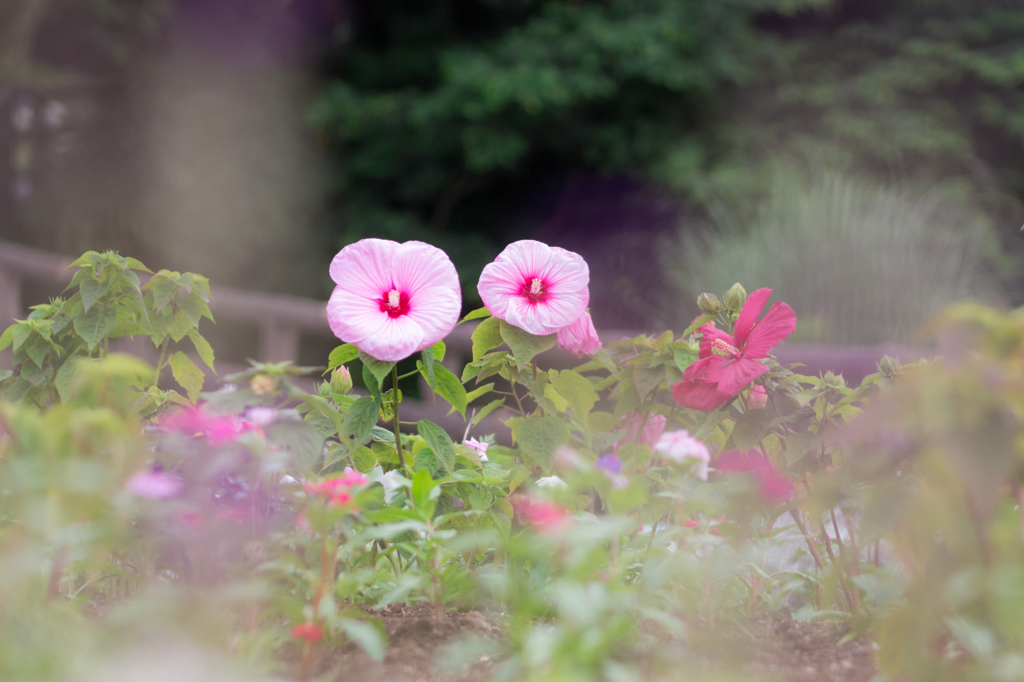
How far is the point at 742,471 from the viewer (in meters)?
0.72

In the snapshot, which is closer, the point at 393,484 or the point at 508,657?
the point at 508,657

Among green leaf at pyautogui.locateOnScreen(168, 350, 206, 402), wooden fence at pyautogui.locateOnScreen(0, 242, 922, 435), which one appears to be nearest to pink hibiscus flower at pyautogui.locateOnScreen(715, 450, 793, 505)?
green leaf at pyautogui.locateOnScreen(168, 350, 206, 402)

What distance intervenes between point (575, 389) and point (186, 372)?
436mm

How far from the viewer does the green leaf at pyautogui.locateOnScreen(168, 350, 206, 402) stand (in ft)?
2.78

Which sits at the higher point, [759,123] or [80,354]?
[759,123]

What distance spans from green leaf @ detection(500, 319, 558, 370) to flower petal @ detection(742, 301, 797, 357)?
18cm

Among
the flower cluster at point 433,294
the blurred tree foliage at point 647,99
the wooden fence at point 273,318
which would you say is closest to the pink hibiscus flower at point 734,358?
the flower cluster at point 433,294

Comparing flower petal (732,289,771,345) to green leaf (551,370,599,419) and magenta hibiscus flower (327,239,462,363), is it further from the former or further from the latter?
magenta hibiscus flower (327,239,462,363)

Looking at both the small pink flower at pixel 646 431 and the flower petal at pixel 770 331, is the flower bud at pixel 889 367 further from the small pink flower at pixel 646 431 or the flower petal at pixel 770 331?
the small pink flower at pixel 646 431

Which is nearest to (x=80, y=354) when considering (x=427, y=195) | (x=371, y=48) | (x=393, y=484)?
(x=393, y=484)

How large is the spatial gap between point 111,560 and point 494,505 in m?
0.40

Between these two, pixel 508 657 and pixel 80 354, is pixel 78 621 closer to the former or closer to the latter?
pixel 508 657

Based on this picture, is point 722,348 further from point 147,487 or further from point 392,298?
point 147,487

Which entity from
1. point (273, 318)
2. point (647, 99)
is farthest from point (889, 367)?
point (647, 99)
